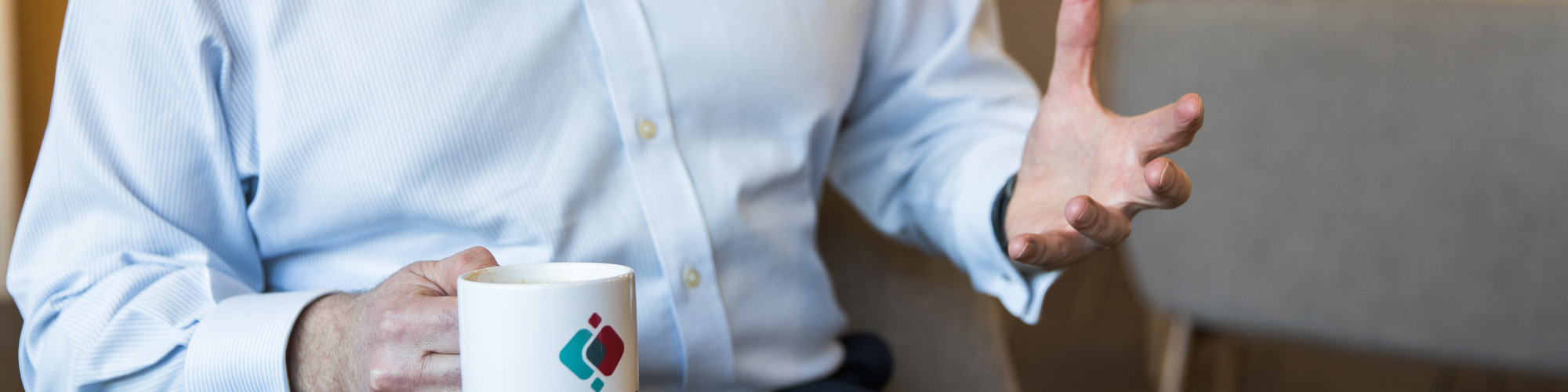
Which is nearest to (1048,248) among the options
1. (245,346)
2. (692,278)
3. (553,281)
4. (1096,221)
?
(1096,221)

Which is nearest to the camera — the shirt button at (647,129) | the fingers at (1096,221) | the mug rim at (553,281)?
the mug rim at (553,281)

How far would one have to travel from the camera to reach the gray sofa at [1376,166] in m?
1.04

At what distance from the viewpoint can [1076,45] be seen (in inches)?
28.9

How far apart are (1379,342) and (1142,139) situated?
28.8 inches

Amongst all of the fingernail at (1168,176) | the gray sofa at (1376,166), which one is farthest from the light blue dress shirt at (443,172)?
the gray sofa at (1376,166)

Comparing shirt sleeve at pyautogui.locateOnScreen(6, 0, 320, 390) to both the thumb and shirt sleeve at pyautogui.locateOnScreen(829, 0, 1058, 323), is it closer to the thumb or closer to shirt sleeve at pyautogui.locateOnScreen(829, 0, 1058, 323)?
the thumb

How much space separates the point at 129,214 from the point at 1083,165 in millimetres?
630

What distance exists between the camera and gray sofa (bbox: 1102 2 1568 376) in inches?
41.1

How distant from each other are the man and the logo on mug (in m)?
0.10

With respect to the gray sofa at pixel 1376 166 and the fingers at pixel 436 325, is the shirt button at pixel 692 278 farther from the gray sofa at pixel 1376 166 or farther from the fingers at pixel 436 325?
the gray sofa at pixel 1376 166

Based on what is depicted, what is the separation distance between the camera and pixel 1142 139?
2.19 ft

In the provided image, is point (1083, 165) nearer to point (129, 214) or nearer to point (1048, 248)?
point (1048, 248)

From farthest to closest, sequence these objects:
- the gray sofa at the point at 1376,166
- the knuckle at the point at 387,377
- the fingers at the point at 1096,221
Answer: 1. the gray sofa at the point at 1376,166
2. the fingers at the point at 1096,221
3. the knuckle at the point at 387,377

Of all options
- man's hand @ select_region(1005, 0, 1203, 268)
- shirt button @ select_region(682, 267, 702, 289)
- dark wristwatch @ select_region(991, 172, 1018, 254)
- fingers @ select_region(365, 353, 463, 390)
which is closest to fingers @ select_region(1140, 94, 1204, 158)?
man's hand @ select_region(1005, 0, 1203, 268)
